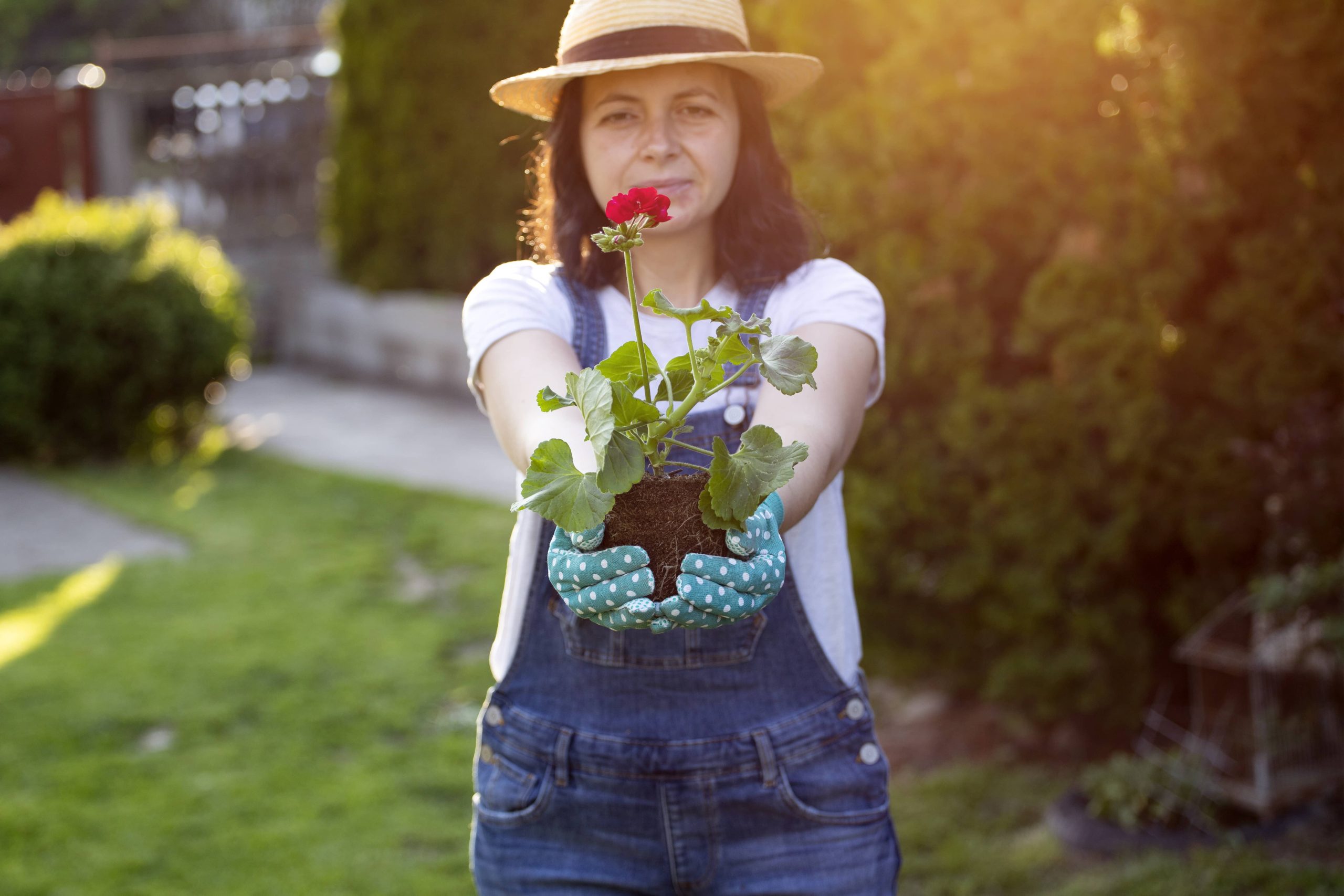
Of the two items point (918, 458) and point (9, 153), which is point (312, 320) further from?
point (918, 458)

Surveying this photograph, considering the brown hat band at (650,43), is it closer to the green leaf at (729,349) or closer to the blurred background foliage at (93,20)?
the green leaf at (729,349)

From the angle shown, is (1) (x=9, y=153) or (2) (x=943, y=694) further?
(1) (x=9, y=153)

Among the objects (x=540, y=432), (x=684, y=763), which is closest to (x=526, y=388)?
(x=540, y=432)

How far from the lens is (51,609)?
16.6 feet

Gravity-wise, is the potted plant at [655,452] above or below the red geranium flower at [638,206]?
below

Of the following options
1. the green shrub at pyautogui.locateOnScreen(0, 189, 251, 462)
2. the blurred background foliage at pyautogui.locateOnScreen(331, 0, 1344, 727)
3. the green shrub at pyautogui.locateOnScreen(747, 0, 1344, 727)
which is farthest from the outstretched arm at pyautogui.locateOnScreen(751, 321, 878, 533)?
the green shrub at pyautogui.locateOnScreen(0, 189, 251, 462)

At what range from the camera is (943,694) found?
157 inches

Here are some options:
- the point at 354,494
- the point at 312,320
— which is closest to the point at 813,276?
the point at 354,494

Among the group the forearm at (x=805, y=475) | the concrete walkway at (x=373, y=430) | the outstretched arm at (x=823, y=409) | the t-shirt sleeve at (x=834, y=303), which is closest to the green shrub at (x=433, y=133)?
the concrete walkway at (x=373, y=430)

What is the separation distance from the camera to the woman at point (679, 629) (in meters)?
1.75

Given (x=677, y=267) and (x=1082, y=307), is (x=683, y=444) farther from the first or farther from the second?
(x=1082, y=307)

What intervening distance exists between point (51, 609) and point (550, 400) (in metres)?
4.33

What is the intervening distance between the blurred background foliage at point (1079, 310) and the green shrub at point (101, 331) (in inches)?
181

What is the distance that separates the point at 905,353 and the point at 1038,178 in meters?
0.55
